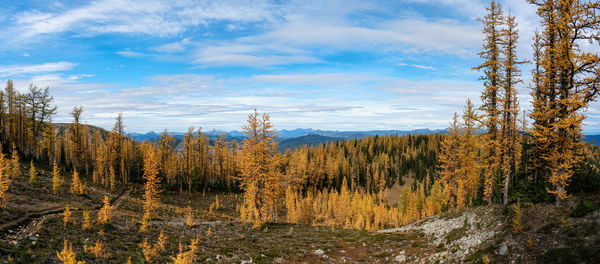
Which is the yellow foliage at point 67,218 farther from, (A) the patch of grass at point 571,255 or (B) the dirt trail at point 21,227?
(A) the patch of grass at point 571,255

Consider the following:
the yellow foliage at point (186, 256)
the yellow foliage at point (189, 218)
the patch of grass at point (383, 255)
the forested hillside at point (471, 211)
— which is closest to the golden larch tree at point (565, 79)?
the forested hillside at point (471, 211)

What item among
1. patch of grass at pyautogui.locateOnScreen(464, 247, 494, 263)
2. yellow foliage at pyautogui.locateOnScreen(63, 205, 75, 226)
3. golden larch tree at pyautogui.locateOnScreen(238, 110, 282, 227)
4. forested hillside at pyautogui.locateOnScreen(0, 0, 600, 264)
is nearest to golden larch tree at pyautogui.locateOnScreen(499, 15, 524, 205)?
forested hillside at pyautogui.locateOnScreen(0, 0, 600, 264)

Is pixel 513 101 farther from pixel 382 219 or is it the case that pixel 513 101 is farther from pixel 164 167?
pixel 164 167

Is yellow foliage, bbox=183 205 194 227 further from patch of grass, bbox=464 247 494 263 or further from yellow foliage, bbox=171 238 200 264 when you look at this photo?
patch of grass, bbox=464 247 494 263

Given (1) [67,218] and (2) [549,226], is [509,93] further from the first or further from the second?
(1) [67,218]

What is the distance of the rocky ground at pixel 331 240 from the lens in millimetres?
12461

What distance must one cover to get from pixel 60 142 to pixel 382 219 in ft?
294

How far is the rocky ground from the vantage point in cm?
1246

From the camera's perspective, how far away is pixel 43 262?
41.0 ft

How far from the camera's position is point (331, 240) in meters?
25.7

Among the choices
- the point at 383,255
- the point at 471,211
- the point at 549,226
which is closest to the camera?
the point at 549,226

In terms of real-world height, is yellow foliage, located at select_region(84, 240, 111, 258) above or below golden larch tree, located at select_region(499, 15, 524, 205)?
below

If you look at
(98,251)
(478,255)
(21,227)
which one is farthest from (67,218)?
(478,255)

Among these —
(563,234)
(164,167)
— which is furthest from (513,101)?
(164,167)
